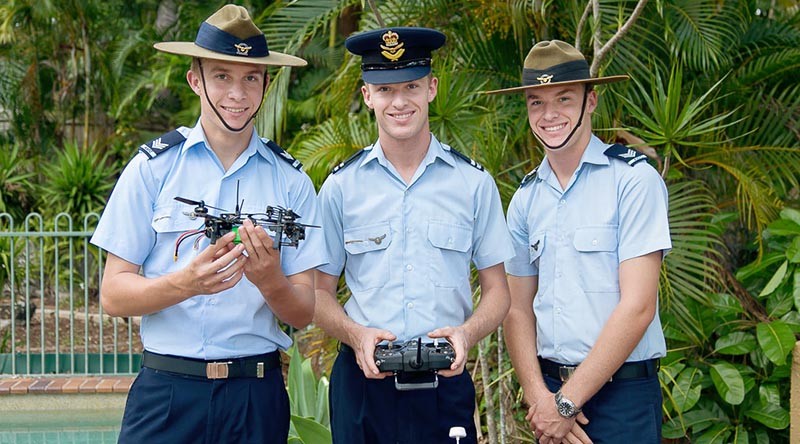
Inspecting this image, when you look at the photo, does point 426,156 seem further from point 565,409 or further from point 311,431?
point 311,431

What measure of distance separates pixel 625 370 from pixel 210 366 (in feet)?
4.25

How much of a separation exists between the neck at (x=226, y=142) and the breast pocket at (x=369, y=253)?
46 cm

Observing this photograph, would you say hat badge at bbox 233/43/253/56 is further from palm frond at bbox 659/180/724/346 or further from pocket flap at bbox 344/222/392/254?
palm frond at bbox 659/180/724/346

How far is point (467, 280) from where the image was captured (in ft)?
10.3

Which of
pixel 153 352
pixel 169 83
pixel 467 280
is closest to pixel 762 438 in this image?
pixel 467 280

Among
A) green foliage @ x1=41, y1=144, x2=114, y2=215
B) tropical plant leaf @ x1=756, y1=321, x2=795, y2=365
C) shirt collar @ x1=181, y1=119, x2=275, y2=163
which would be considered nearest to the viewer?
shirt collar @ x1=181, y1=119, x2=275, y2=163

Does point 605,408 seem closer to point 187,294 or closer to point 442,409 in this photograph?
point 442,409

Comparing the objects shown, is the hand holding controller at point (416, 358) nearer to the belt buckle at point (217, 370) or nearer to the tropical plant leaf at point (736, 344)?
the belt buckle at point (217, 370)

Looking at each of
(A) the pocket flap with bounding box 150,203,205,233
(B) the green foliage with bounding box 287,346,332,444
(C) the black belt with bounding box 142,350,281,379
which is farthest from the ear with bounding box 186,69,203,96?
(B) the green foliage with bounding box 287,346,332,444

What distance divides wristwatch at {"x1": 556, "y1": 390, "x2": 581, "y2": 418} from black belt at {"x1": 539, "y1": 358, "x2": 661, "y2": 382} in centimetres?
11

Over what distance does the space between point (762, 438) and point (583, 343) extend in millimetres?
2450

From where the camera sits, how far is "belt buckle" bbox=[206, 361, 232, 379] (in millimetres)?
A: 2781

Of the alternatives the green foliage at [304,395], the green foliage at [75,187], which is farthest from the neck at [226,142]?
the green foliage at [75,187]

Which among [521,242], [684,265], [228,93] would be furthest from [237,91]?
[684,265]
